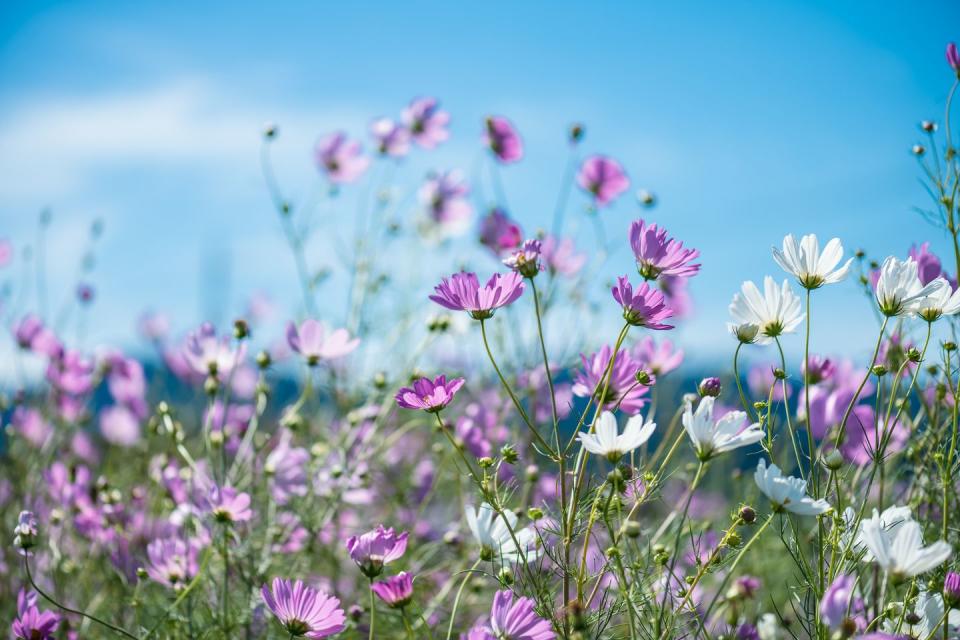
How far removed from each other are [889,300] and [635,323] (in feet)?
0.88

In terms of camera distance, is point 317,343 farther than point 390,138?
No

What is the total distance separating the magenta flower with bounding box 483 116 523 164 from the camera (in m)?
1.67

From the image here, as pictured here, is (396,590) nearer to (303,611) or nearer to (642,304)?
(303,611)

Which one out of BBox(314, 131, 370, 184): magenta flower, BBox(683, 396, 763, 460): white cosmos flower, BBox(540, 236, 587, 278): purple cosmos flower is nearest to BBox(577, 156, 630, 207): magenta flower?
BBox(540, 236, 587, 278): purple cosmos flower

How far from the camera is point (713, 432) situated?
2.25ft

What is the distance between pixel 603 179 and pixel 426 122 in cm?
52

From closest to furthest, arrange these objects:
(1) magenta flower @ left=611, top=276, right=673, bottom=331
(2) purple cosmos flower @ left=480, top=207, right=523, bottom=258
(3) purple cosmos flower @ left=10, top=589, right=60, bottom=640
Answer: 1. (1) magenta flower @ left=611, top=276, right=673, bottom=331
2. (3) purple cosmos flower @ left=10, top=589, right=60, bottom=640
3. (2) purple cosmos flower @ left=480, top=207, right=523, bottom=258

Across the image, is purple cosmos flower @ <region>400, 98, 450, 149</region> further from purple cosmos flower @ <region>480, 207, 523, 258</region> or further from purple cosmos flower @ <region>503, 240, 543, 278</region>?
purple cosmos flower @ <region>503, 240, 543, 278</region>

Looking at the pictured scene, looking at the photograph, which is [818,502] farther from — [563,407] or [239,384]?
[239,384]

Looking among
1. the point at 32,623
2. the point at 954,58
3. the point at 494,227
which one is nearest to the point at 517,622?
the point at 32,623

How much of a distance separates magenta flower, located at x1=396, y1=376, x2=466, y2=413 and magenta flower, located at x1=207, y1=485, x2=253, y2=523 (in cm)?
33

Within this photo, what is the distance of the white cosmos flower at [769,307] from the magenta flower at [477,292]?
0.72 feet

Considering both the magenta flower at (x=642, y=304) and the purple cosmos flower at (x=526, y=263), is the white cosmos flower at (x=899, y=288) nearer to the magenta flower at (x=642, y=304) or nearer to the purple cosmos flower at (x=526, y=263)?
the magenta flower at (x=642, y=304)

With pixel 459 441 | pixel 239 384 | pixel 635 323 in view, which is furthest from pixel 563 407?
pixel 239 384
